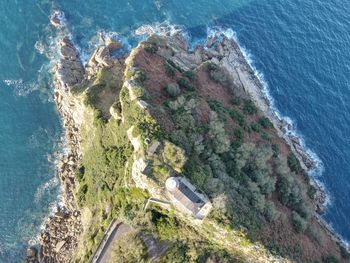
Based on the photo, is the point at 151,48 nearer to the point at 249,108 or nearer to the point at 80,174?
the point at 249,108

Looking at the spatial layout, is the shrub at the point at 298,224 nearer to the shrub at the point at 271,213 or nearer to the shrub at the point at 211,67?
the shrub at the point at 271,213

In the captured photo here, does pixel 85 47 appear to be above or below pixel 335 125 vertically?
above

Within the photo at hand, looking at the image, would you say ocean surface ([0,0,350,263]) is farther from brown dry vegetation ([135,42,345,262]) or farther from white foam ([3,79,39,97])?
brown dry vegetation ([135,42,345,262])

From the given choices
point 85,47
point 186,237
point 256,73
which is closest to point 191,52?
point 256,73

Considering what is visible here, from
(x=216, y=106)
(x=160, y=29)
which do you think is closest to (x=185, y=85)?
(x=216, y=106)

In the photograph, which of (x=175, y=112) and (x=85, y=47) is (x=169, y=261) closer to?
(x=175, y=112)

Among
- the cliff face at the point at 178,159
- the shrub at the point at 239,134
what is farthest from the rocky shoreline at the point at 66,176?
the shrub at the point at 239,134
